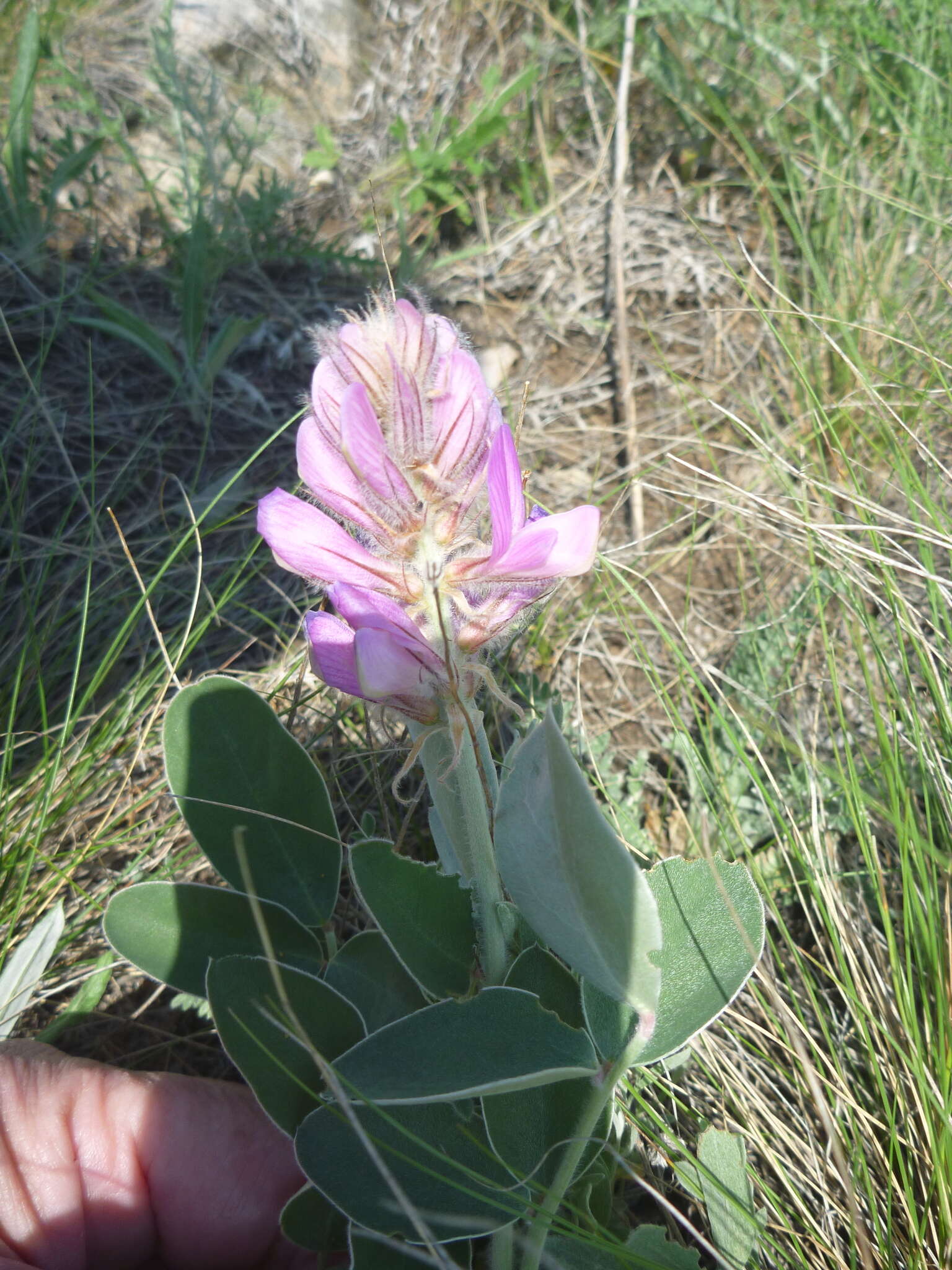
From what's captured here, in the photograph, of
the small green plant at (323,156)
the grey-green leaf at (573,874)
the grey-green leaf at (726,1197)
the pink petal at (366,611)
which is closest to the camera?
the grey-green leaf at (573,874)

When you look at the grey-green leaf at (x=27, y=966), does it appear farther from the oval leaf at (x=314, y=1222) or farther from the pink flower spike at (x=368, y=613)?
the pink flower spike at (x=368, y=613)

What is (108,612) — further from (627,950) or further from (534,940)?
(627,950)

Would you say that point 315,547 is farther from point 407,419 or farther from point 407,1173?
point 407,1173

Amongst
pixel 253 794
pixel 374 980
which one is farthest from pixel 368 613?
pixel 374 980

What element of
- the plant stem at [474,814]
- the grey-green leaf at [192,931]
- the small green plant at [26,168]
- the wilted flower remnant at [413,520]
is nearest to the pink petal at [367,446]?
the wilted flower remnant at [413,520]

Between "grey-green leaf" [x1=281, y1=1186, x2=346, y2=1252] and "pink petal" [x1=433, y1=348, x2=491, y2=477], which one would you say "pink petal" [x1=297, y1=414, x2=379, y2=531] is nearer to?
"pink petal" [x1=433, y1=348, x2=491, y2=477]

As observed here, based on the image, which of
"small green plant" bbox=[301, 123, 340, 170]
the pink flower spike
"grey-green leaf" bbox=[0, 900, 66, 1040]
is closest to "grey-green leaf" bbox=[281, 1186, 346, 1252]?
"grey-green leaf" bbox=[0, 900, 66, 1040]
